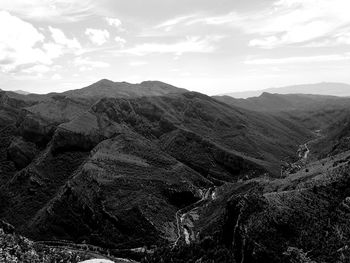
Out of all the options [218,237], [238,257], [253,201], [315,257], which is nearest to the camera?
[315,257]

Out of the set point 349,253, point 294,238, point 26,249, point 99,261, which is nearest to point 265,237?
point 294,238

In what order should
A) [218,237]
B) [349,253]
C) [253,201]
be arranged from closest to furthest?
[349,253] < [253,201] < [218,237]

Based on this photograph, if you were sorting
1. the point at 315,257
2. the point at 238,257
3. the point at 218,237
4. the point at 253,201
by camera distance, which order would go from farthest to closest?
the point at 218,237 → the point at 253,201 → the point at 238,257 → the point at 315,257

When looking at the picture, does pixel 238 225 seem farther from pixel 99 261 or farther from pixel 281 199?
pixel 99 261

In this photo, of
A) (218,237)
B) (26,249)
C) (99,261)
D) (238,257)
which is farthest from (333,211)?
(26,249)

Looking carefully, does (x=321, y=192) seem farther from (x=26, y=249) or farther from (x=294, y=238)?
(x=26, y=249)

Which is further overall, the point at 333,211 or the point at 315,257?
the point at 333,211

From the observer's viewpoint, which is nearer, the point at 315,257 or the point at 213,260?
the point at 315,257

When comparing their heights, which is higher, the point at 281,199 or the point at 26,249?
the point at 281,199

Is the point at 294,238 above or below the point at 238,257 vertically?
above
